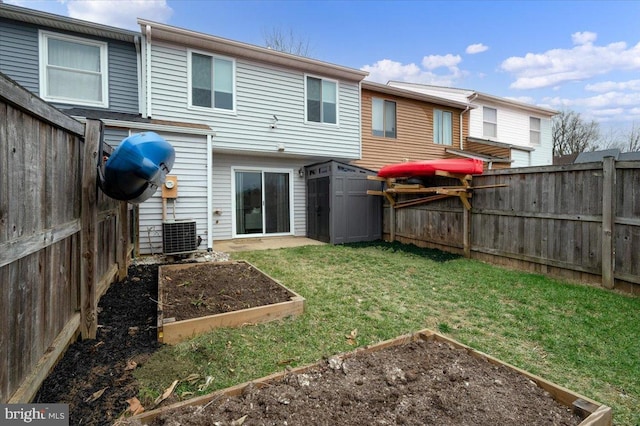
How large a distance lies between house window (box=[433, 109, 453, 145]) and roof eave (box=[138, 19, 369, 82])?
4.20m

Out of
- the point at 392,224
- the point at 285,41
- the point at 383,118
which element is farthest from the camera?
the point at 285,41

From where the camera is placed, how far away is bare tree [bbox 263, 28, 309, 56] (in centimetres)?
1745

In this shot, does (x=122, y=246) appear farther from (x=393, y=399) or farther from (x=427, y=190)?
(x=427, y=190)

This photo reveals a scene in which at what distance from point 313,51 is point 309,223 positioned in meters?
12.3

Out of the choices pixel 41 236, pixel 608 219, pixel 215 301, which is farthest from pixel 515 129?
pixel 41 236

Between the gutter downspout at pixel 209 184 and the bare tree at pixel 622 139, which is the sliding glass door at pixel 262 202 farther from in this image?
the bare tree at pixel 622 139

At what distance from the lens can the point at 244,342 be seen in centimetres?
285

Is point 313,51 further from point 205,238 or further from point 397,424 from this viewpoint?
point 397,424

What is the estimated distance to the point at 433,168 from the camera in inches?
273

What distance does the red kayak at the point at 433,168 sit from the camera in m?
6.51

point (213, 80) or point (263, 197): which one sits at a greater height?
point (213, 80)

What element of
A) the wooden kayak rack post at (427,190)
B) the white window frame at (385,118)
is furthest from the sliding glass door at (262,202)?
the white window frame at (385,118)

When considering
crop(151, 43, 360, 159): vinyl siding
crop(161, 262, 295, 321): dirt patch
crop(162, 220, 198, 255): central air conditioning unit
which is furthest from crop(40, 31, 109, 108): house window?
crop(161, 262, 295, 321): dirt patch

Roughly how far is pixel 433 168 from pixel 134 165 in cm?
587
